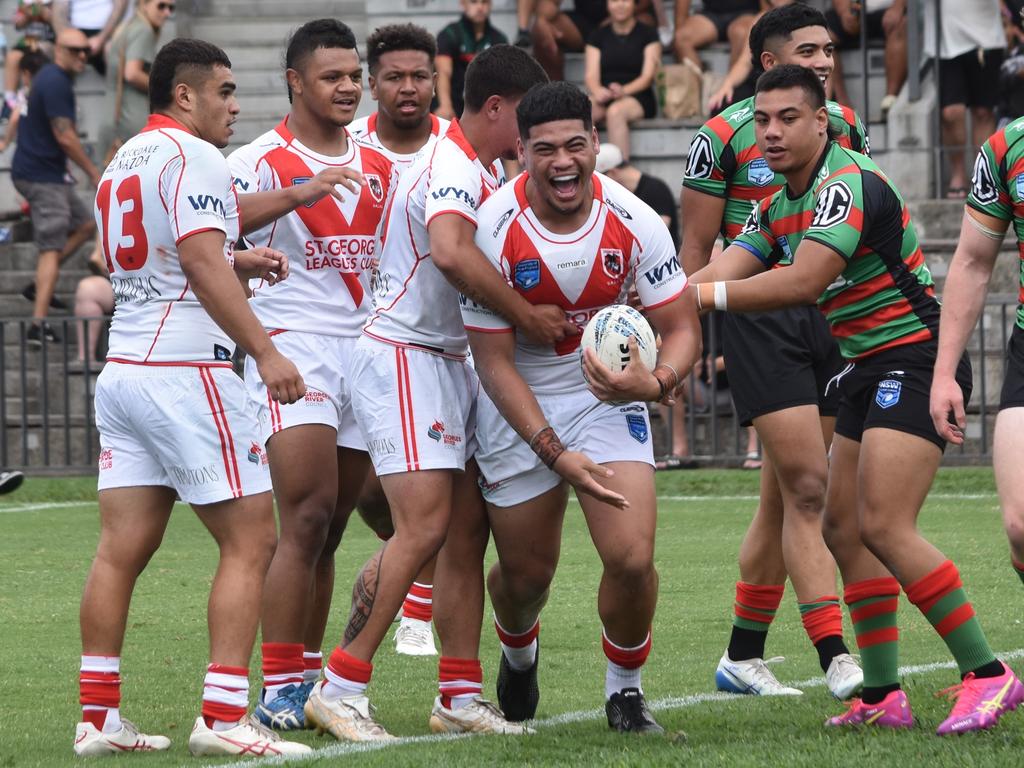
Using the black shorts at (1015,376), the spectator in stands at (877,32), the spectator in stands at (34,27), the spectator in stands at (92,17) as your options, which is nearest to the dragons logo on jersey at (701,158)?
the black shorts at (1015,376)

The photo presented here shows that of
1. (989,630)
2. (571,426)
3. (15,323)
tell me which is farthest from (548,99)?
(15,323)

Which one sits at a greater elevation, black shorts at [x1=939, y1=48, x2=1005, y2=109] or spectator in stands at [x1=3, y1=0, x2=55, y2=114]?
spectator in stands at [x1=3, y1=0, x2=55, y2=114]

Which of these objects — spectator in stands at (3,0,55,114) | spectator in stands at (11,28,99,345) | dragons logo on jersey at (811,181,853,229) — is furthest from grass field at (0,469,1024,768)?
spectator in stands at (3,0,55,114)

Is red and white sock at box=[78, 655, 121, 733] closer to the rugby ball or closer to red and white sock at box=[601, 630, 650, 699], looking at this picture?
red and white sock at box=[601, 630, 650, 699]

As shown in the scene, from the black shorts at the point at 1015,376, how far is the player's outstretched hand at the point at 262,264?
8.24ft

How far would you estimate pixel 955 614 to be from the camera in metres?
6.08

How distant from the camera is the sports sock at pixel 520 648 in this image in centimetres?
655

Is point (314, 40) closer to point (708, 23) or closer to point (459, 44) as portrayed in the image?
point (459, 44)

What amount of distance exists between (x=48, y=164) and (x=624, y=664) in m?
13.1

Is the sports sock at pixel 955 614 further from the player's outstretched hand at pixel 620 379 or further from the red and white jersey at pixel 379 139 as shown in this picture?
the red and white jersey at pixel 379 139

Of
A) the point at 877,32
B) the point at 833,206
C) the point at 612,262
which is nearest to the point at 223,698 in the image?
the point at 612,262

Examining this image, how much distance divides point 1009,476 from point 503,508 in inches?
69.1

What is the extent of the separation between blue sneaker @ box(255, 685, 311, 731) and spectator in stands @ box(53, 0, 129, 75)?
14.5 m

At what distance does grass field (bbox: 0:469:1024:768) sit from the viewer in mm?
5801
